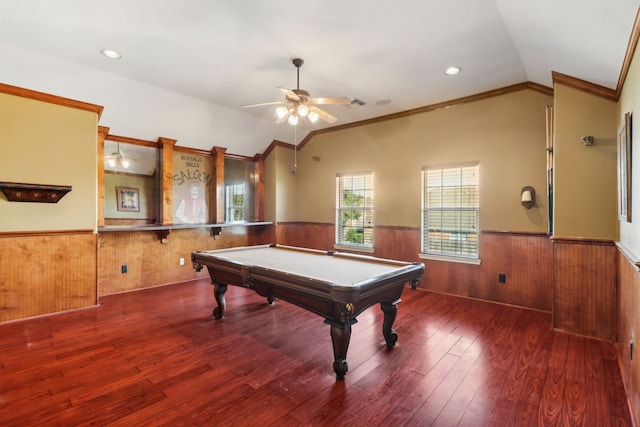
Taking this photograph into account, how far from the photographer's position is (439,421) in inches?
75.6

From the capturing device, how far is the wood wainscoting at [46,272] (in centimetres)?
354

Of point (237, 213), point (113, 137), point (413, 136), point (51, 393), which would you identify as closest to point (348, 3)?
point (413, 136)

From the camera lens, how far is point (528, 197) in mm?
3996

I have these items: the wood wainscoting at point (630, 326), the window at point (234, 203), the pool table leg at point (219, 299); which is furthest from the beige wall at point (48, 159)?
the wood wainscoting at point (630, 326)

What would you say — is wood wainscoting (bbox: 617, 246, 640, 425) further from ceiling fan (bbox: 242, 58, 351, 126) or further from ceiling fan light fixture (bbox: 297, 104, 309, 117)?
ceiling fan light fixture (bbox: 297, 104, 309, 117)

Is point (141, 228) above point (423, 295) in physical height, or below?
above

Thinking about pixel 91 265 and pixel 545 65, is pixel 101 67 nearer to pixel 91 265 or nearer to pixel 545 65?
pixel 91 265

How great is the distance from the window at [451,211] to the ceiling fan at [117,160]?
4742 mm

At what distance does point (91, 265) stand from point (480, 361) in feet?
15.3

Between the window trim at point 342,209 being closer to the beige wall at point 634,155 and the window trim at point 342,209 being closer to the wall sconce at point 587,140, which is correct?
the wall sconce at point 587,140

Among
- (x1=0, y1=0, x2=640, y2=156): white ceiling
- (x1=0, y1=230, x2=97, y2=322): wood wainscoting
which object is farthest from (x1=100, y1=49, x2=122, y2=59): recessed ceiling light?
(x1=0, y1=230, x2=97, y2=322): wood wainscoting

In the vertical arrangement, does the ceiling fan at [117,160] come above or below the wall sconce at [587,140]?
above


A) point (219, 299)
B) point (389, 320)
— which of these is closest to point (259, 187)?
point (219, 299)

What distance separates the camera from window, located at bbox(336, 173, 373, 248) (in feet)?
18.9
